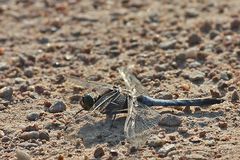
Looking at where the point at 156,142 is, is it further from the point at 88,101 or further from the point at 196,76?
the point at 196,76

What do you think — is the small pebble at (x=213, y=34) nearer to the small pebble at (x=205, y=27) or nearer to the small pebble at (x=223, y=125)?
the small pebble at (x=205, y=27)

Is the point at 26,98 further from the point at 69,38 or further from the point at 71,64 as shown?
the point at 69,38

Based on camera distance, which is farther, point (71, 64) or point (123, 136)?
point (71, 64)

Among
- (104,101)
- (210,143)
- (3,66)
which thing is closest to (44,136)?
(104,101)

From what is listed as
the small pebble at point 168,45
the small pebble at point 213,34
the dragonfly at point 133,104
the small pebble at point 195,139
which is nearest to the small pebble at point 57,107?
the dragonfly at point 133,104

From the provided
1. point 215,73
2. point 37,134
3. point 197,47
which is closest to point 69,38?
point 197,47

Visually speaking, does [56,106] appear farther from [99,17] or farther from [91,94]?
[99,17]

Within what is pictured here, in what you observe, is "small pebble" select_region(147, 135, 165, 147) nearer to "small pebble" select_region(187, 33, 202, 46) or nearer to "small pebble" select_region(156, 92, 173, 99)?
"small pebble" select_region(156, 92, 173, 99)

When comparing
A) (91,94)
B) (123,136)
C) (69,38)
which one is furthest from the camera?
(69,38)

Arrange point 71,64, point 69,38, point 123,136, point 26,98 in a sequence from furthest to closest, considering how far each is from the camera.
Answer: point 69,38 < point 71,64 < point 26,98 < point 123,136
